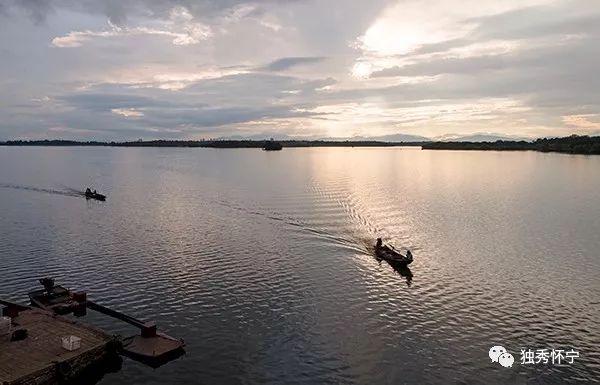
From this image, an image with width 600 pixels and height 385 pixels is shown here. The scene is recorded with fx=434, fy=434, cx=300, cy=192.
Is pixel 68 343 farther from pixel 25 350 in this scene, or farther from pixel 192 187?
pixel 192 187

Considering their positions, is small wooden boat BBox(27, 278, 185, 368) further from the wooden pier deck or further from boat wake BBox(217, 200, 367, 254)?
boat wake BBox(217, 200, 367, 254)

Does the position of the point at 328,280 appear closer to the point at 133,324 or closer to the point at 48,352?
the point at 133,324

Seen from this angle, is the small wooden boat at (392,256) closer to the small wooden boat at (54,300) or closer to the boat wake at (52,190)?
the small wooden boat at (54,300)

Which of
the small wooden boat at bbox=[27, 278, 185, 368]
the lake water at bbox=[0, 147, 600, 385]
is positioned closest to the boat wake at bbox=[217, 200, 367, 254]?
the lake water at bbox=[0, 147, 600, 385]

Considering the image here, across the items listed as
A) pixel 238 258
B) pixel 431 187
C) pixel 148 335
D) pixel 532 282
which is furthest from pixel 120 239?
pixel 431 187

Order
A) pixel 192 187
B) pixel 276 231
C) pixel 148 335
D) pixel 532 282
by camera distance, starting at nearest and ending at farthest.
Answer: pixel 148 335 < pixel 532 282 < pixel 276 231 < pixel 192 187

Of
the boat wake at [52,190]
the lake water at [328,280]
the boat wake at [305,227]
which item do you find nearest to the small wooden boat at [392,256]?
the lake water at [328,280]
